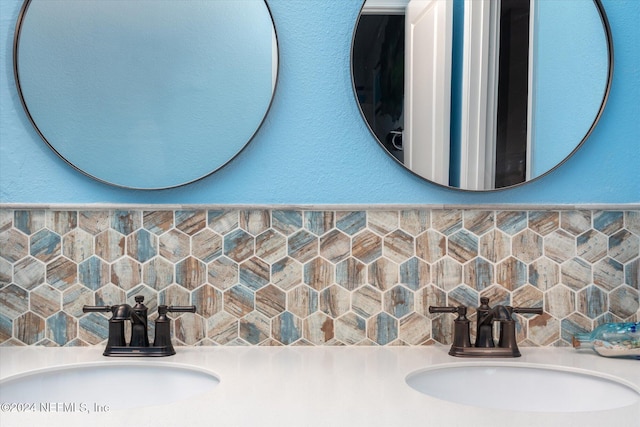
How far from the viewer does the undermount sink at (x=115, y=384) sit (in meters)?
1.23

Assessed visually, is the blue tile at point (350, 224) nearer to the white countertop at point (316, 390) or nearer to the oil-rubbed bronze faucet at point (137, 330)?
the white countertop at point (316, 390)

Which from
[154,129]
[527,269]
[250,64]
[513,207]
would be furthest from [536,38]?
[154,129]

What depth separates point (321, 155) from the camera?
1.43 meters

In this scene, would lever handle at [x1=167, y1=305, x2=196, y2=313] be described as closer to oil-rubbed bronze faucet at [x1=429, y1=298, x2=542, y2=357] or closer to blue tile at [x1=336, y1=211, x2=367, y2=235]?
blue tile at [x1=336, y1=211, x2=367, y2=235]

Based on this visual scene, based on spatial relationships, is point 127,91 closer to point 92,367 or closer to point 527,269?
point 92,367

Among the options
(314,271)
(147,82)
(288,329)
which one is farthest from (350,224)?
(147,82)

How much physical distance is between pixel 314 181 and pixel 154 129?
0.37 m

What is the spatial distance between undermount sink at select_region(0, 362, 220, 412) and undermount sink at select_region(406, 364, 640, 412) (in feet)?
1.42

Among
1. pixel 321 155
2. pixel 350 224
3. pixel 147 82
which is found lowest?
pixel 350 224

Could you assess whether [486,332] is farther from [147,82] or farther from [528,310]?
[147,82]

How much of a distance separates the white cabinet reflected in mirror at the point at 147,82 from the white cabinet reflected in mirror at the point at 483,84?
0.26 m

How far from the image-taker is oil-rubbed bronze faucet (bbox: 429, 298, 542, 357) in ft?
4.35

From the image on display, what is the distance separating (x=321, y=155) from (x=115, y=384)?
2.11 feet

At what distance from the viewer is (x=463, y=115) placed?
1422 mm
